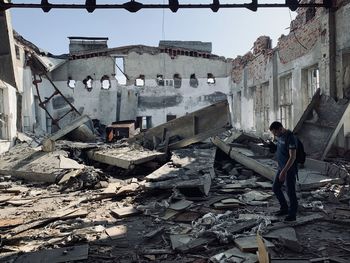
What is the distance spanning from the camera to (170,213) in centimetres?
628

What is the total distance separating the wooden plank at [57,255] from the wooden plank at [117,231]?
605 millimetres

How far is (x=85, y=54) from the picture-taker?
2878 cm

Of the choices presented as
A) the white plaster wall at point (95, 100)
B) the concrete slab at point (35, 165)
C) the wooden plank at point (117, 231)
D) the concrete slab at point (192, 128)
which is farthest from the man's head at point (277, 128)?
the white plaster wall at point (95, 100)

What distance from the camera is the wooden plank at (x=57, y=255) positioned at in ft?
14.5

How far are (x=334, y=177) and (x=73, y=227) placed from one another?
558 cm

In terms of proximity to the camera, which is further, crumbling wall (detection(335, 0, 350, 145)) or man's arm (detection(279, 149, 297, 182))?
crumbling wall (detection(335, 0, 350, 145))

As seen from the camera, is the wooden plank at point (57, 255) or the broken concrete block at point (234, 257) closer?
the broken concrete block at point (234, 257)

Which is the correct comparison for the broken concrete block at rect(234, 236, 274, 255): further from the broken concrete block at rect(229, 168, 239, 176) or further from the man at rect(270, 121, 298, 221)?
the broken concrete block at rect(229, 168, 239, 176)

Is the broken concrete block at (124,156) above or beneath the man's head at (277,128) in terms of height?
beneath

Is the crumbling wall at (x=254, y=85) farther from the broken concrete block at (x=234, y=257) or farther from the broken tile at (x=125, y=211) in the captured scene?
the broken concrete block at (x=234, y=257)

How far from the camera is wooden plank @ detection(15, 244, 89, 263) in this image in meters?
4.43

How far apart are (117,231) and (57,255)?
115 cm

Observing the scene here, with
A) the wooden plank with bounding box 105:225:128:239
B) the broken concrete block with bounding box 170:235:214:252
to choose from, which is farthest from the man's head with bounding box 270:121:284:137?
the wooden plank with bounding box 105:225:128:239

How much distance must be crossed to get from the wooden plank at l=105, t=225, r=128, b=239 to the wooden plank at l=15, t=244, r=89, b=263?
61 cm
